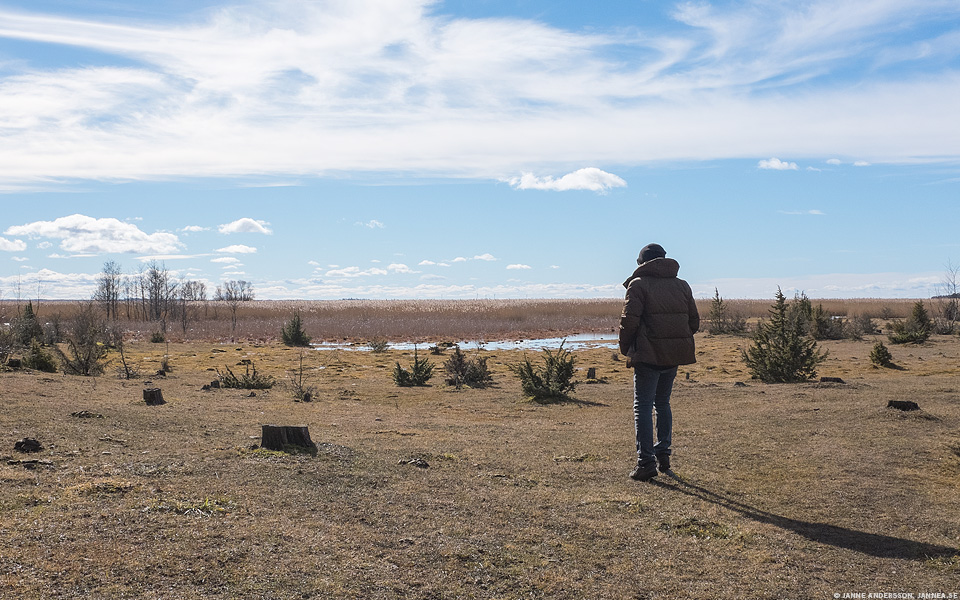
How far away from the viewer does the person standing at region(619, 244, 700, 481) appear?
648 centimetres

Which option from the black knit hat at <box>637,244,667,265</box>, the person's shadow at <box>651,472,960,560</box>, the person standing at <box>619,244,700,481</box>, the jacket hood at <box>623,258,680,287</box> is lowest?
the person's shadow at <box>651,472,960,560</box>

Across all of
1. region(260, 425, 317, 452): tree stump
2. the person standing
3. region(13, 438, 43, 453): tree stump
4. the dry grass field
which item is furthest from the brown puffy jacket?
region(13, 438, 43, 453): tree stump

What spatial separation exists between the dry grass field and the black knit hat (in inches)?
84.5

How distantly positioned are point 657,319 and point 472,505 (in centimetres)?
235

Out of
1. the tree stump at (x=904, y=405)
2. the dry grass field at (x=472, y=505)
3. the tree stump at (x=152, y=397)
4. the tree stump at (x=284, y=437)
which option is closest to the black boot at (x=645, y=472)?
the dry grass field at (x=472, y=505)

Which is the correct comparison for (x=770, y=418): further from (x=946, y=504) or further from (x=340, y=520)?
(x=340, y=520)

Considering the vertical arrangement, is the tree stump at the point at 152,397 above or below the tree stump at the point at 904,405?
above

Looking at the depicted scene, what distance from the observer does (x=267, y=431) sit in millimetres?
7383

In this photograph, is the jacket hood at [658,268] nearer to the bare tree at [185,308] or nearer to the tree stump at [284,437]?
the tree stump at [284,437]

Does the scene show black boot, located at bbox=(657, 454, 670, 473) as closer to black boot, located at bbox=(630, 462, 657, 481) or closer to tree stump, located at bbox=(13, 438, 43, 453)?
black boot, located at bbox=(630, 462, 657, 481)

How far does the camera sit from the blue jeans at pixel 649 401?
664cm

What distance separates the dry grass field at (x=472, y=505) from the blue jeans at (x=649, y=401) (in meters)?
0.40

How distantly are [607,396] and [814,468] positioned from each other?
7189mm

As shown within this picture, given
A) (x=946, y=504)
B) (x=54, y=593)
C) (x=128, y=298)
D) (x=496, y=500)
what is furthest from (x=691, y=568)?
(x=128, y=298)
